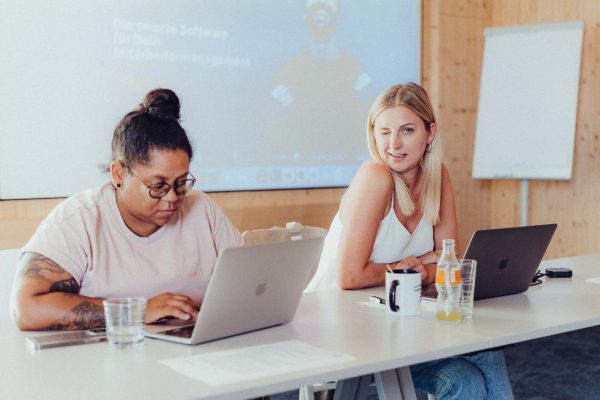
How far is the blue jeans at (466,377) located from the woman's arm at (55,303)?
0.65 m

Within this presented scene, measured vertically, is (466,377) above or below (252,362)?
below

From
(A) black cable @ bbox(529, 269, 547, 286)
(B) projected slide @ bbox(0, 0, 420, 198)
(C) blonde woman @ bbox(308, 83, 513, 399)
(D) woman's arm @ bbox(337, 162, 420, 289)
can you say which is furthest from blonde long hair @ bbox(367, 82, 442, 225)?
(B) projected slide @ bbox(0, 0, 420, 198)

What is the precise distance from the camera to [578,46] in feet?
16.9

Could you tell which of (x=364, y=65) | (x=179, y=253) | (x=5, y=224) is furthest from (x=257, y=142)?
(x=179, y=253)

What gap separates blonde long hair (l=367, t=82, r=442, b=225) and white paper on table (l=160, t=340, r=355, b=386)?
3.50 ft

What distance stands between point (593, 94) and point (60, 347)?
447 cm

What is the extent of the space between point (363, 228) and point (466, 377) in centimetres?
56

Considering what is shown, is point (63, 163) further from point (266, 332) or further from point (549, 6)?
point (549, 6)

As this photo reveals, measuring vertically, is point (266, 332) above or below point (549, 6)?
below

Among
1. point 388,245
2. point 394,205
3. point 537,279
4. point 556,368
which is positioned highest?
point 394,205

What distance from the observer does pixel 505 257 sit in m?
2.24

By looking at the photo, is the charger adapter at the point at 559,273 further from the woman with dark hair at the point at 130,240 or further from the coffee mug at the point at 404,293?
the woman with dark hair at the point at 130,240

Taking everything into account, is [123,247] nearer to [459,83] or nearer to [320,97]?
[320,97]

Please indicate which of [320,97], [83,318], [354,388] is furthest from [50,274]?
[320,97]
